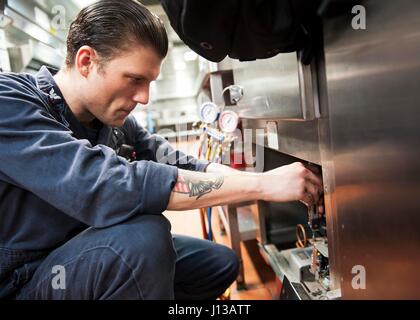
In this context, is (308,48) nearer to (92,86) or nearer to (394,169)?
(394,169)

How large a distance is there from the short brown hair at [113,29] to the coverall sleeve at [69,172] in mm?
216

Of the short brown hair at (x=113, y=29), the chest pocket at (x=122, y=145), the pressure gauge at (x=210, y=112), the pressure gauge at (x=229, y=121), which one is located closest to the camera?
the short brown hair at (x=113, y=29)

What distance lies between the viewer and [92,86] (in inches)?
28.9

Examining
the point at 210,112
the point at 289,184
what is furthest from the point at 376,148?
the point at 210,112

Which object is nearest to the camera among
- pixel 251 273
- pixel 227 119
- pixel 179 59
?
pixel 227 119

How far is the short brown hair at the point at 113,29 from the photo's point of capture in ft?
2.27

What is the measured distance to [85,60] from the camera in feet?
2.34

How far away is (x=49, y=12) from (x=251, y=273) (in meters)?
1.85

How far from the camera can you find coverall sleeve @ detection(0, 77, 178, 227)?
0.55m

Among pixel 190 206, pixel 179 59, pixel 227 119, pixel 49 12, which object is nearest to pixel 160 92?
pixel 179 59

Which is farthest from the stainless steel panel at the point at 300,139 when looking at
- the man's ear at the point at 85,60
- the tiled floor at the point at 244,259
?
the tiled floor at the point at 244,259

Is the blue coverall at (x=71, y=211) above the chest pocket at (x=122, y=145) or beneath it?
beneath

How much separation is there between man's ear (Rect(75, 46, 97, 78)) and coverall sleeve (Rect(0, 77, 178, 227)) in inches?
6.4

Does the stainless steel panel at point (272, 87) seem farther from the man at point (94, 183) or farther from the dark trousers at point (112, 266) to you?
the dark trousers at point (112, 266)
